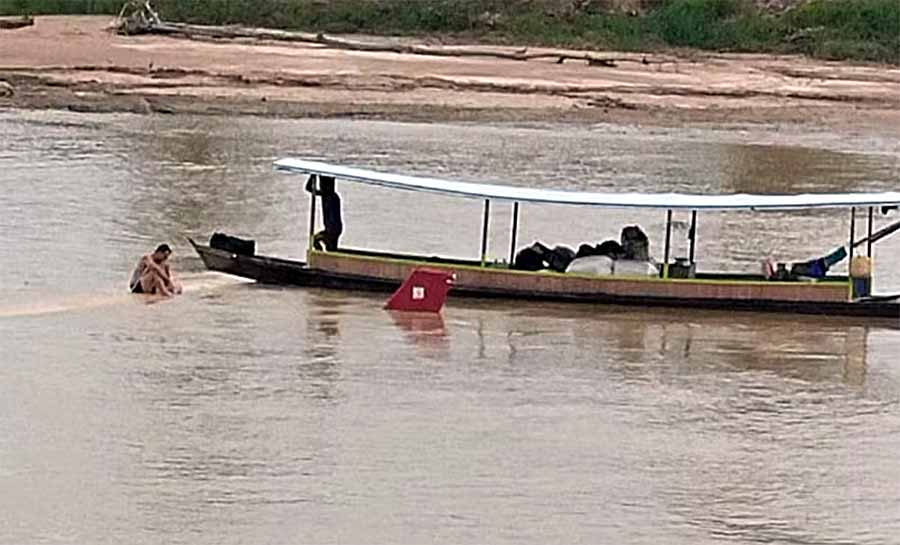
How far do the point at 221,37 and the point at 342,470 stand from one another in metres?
39.6

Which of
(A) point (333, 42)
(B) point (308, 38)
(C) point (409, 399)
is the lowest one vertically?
(C) point (409, 399)

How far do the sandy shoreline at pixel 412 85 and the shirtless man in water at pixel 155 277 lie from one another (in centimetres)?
1999

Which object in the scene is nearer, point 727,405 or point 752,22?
point 727,405

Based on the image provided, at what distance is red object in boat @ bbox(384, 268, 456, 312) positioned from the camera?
22344 mm

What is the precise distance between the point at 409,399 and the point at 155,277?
564cm

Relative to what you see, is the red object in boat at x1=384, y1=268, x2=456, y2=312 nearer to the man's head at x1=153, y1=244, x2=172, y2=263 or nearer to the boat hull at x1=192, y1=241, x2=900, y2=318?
the boat hull at x1=192, y1=241, x2=900, y2=318

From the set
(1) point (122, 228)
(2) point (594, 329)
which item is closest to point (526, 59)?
(1) point (122, 228)

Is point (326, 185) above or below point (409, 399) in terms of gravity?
above

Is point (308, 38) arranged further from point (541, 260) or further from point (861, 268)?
point (861, 268)

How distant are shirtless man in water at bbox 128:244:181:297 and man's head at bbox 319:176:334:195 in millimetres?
2046

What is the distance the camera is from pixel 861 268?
23078 millimetres

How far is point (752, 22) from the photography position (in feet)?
186

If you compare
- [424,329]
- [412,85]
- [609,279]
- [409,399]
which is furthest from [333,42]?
[409,399]

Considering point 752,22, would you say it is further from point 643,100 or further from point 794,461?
point 794,461
